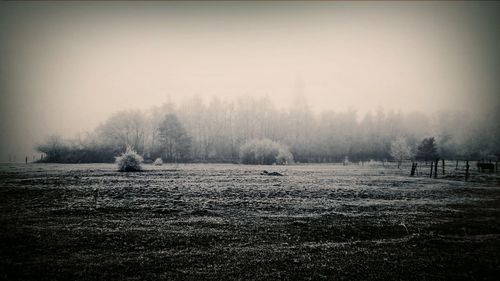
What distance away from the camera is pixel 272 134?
10050 cm

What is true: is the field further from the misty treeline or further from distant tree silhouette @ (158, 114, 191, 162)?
the misty treeline

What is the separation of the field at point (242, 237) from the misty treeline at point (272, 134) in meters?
55.9

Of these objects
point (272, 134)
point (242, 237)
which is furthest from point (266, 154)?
point (242, 237)

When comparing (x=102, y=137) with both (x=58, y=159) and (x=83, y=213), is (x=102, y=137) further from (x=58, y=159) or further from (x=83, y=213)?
(x=83, y=213)

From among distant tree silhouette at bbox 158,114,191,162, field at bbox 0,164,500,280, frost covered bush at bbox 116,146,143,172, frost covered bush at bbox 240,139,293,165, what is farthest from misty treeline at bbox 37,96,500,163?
field at bbox 0,164,500,280

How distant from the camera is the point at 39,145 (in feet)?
218

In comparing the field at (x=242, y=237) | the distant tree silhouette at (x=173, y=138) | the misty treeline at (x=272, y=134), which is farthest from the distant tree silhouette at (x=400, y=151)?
the field at (x=242, y=237)

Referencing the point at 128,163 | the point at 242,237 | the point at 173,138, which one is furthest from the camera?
the point at 173,138

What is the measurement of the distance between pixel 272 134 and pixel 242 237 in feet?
293

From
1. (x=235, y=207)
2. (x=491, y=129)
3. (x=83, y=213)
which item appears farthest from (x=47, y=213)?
(x=491, y=129)

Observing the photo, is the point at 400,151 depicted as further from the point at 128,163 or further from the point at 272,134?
the point at 128,163

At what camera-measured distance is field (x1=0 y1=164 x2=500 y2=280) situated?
866cm

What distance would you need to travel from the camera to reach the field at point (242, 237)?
8.66 m

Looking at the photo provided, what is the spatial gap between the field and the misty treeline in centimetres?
5591
